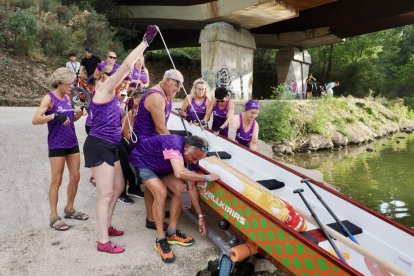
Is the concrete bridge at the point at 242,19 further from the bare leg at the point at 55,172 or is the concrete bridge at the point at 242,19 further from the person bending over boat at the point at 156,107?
the bare leg at the point at 55,172

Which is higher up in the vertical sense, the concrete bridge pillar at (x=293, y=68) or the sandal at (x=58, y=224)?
the concrete bridge pillar at (x=293, y=68)

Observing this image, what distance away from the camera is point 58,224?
142 inches

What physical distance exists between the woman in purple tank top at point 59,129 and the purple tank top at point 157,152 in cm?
68

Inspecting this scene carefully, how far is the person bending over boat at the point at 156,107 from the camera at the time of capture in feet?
11.1

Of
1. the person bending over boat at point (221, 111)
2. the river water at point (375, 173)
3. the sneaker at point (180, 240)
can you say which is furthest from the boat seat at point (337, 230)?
the river water at point (375, 173)

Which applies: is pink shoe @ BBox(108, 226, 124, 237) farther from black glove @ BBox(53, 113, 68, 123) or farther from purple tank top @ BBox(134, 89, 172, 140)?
black glove @ BBox(53, 113, 68, 123)

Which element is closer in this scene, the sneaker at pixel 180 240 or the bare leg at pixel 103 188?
the bare leg at pixel 103 188

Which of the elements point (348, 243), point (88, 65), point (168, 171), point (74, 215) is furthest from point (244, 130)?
point (88, 65)

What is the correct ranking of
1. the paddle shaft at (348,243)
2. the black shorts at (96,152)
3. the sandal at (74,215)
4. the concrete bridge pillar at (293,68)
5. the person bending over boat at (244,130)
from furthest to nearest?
the concrete bridge pillar at (293,68)
the person bending over boat at (244,130)
the sandal at (74,215)
the black shorts at (96,152)
the paddle shaft at (348,243)

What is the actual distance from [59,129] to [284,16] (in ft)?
37.4

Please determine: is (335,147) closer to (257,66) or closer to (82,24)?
(82,24)

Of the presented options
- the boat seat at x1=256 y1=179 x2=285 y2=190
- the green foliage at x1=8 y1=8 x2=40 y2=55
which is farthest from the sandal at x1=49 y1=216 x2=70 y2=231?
the green foliage at x1=8 y1=8 x2=40 y2=55

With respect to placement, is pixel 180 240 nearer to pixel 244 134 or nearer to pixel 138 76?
pixel 244 134

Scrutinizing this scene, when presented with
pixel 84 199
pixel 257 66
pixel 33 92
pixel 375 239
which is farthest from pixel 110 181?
pixel 257 66
